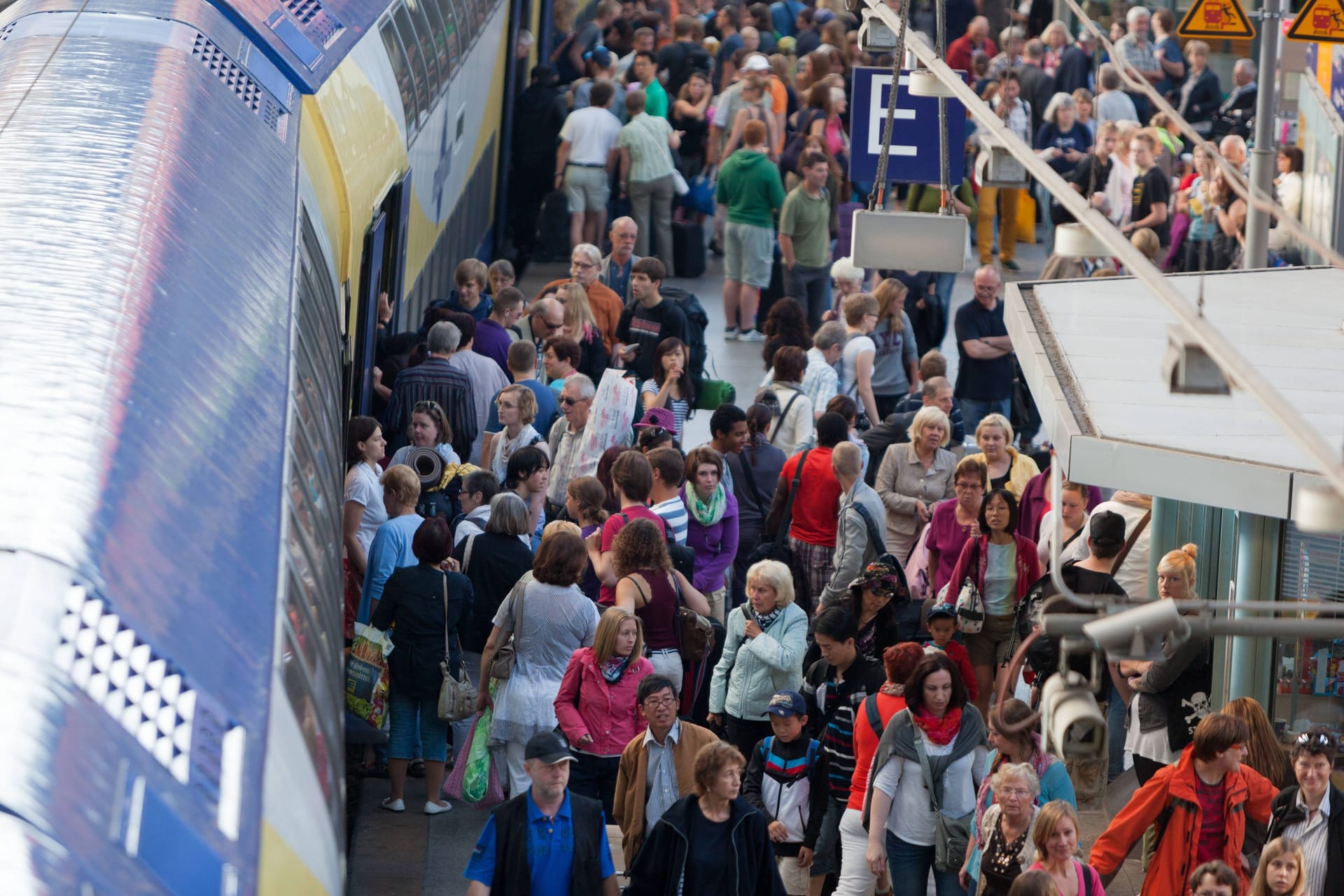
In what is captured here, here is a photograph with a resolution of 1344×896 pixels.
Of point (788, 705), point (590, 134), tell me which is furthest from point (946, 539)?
point (590, 134)

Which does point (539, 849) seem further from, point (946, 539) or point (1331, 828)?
point (946, 539)

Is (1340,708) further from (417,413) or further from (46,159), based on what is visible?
(46,159)

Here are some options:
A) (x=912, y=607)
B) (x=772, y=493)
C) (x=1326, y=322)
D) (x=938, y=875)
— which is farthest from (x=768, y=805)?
(x=1326, y=322)

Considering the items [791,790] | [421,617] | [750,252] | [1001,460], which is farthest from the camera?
[750,252]

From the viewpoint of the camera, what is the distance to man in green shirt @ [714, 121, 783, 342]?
1809 cm

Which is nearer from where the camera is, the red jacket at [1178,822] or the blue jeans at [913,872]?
the red jacket at [1178,822]

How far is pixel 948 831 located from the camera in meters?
8.09

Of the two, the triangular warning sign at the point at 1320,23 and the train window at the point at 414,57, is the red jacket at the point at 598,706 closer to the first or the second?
the train window at the point at 414,57

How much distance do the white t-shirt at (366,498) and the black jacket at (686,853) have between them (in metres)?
3.39

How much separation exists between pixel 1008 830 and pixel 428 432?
4776 mm

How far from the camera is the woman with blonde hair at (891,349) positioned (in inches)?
582

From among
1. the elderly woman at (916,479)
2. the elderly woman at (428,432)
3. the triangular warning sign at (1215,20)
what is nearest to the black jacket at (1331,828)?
the elderly woman at (916,479)

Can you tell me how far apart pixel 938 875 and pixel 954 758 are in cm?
53

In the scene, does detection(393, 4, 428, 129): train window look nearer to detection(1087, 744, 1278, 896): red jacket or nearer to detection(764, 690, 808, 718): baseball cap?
detection(764, 690, 808, 718): baseball cap
